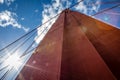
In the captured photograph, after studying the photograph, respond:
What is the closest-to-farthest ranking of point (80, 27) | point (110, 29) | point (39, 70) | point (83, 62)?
point (83, 62), point (39, 70), point (110, 29), point (80, 27)

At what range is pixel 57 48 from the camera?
5.41 m

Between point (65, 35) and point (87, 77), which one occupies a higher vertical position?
point (65, 35)

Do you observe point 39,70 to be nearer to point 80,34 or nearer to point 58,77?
point 58,77

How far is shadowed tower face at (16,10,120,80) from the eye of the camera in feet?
13.4

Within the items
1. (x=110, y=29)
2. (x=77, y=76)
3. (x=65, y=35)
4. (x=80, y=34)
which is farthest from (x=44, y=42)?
(x=77, y=76)

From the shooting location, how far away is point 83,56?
4.71 metres

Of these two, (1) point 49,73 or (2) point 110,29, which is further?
(2) point 110,29

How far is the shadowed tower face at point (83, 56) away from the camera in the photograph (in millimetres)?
4074

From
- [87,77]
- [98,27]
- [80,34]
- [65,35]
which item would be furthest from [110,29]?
[87,77]

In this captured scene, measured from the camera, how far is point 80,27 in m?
6.30

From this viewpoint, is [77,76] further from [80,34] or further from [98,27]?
[98,27]

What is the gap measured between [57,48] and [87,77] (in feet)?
5.68

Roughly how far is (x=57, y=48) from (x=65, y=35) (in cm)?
76

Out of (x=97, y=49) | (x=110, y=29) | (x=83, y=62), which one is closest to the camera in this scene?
(x=83, y=62)
